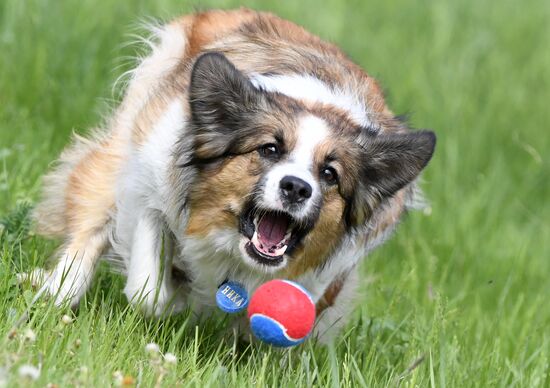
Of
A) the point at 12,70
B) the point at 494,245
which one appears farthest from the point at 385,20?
the point at 12,70

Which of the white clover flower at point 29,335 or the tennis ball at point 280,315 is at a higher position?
the white clover flower at point 29,335

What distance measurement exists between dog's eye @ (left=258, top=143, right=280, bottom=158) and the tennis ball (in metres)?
0.54

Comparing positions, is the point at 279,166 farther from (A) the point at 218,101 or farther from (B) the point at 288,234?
(A) the point at 218,101

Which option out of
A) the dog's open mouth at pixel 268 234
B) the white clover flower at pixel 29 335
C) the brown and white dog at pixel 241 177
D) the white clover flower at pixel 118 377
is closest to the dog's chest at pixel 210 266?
the brown and white dog at pixel 241 177

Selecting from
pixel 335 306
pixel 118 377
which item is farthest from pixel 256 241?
pixel 118 377

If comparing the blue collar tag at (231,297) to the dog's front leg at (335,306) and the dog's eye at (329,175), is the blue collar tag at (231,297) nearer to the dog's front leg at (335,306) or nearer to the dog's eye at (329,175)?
the dog's front leg at (335,306)

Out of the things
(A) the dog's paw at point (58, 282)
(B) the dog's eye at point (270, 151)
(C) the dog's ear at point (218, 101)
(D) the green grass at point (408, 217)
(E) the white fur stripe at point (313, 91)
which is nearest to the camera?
(D) the green grass at point (408, 217)

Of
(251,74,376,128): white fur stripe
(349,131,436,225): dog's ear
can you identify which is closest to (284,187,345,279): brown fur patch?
(349,131,436,225): dog's ear

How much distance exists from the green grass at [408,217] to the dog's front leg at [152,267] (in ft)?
0.47

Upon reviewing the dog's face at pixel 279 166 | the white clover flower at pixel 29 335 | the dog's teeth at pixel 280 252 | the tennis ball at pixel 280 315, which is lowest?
the tennis ball at pixel 280 315

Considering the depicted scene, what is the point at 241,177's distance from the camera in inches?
179

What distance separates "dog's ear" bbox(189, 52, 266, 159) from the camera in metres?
4.62

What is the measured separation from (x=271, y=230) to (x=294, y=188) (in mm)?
360

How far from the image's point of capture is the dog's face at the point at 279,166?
445cm
